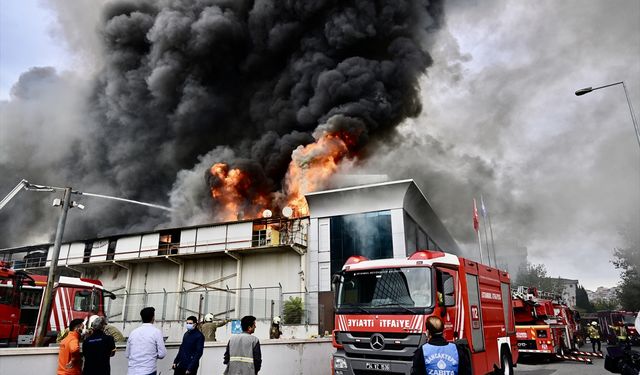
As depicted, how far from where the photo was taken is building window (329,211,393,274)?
22.5 metres

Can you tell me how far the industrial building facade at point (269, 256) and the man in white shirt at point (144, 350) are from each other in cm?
1519

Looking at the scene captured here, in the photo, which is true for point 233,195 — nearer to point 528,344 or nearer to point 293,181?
point 293,181

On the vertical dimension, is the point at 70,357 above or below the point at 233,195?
below

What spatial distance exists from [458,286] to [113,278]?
94.0 ft

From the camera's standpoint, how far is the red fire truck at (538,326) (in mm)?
15234

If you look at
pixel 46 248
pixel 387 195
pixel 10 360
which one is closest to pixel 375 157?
pixel 387 195

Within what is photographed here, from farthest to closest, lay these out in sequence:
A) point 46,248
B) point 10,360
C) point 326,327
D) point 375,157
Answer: point 375,157
point 46,248
point 326,327
point 10,360

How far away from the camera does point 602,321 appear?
30109mm

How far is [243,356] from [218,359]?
316cm

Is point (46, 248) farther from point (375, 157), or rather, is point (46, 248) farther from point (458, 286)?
point (458, 286)

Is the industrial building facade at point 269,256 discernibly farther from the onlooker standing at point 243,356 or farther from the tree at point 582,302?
the tree at point 582,302

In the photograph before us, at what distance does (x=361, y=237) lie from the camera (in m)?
23.1

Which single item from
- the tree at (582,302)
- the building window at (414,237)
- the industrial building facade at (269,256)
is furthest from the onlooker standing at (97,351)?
the tree at (582,302)

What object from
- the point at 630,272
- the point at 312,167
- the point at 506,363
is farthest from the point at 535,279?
the point at 506,363
